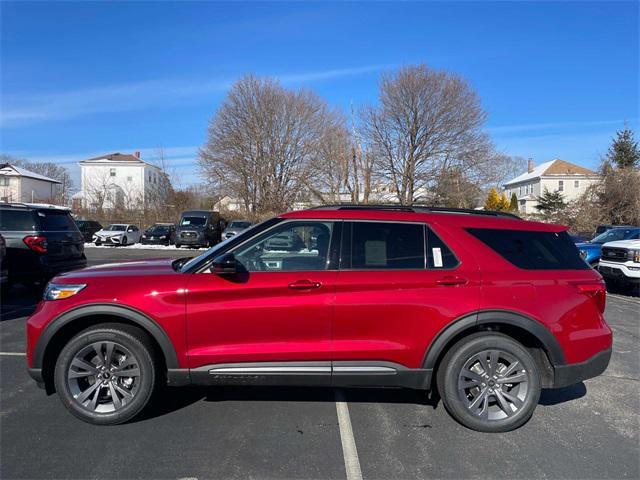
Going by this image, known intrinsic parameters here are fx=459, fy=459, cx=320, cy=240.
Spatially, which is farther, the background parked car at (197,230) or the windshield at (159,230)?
the windshield at (159,230)

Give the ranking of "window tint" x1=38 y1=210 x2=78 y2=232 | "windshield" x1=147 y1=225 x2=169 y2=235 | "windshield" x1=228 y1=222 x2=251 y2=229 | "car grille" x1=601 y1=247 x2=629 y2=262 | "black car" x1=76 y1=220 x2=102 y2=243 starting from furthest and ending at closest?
1. "black car" x1=76 y1=220 x2=102 y2=243
2. "windshield" x1=147 y1=225 x2=169 y2=235
3. "windshield" x1=228 y1=222 x2=251 y2=229
4. "car grille" x1=601 y1=247 x2=629 y2=262
5. "window tint" x1=38 y1=210 x2=78 y2=232

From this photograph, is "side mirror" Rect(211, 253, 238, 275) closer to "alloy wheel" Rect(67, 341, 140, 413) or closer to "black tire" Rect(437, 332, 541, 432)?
"alloy wheel" Rect(67, 341, 140, 413)

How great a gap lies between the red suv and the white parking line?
0.43 meters

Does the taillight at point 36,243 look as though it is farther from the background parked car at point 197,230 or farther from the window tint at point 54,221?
the background parked car at point 197,230

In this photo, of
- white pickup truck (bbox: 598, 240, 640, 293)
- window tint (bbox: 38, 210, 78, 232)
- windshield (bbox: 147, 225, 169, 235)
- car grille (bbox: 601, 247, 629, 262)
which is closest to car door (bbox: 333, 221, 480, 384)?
window tint (bbox: 38, 210, 78, 232)

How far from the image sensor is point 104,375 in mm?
3701

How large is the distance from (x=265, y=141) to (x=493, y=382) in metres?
35.7

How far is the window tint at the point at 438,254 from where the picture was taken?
377 cm

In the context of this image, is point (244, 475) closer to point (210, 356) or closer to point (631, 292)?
point (210, 356)

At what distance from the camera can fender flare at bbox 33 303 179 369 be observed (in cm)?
360

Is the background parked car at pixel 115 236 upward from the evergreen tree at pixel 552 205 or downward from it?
downward

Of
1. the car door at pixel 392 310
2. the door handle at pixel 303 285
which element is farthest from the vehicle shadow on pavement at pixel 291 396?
the door handle at pixel 303 285

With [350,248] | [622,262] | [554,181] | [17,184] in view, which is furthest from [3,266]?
[554,181]

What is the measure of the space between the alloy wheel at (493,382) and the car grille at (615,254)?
903 centimetres
